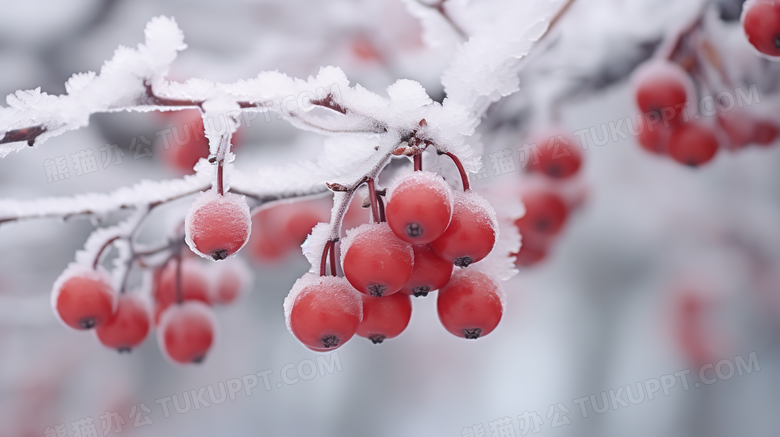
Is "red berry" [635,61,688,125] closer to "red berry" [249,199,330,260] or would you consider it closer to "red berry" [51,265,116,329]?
"red berry" [249,199,330,260]

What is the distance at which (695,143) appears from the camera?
1506 mm

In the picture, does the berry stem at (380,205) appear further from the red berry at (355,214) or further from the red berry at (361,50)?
the red berry at (361,50)

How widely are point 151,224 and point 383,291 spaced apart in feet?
10.0

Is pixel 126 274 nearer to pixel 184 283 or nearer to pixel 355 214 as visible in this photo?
pixel 184 283

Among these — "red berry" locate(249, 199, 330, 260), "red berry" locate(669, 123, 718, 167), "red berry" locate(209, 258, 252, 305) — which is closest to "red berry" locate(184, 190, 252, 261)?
"red berry" locate(209, 258, 252, 305)

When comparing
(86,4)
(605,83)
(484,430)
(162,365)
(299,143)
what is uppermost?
(86,4)

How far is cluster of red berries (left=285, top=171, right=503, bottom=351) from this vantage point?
32.6 inches

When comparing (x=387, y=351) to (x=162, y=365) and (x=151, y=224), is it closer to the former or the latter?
(x=162, y=365)

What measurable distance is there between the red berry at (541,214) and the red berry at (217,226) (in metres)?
1.15

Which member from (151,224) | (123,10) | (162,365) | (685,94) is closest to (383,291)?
(685,94)

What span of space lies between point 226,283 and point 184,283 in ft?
0.51

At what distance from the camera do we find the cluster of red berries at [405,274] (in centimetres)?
83

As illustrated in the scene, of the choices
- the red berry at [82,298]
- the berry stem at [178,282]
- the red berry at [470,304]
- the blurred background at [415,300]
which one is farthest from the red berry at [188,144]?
the red berry at [470,304]

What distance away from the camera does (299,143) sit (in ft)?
7.78
